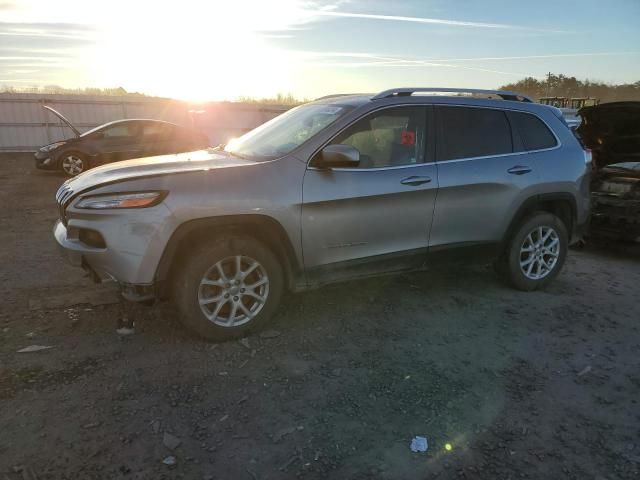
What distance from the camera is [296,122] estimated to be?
4410mm

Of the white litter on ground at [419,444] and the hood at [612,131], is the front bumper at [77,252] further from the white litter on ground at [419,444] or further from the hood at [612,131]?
the hood at [612,131]

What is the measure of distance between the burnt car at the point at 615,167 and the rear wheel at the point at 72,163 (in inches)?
433

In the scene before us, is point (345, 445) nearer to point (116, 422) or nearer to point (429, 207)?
point (116, 422)

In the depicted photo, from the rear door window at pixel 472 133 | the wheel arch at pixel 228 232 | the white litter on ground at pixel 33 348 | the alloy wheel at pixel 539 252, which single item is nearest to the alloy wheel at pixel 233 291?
the wheel arch at pixel 228 232

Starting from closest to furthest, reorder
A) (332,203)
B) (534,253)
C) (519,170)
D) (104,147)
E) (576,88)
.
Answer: (332,203)
(519,170)
(534,253)
(104,147)
(576,88)

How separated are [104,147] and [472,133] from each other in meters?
10.2

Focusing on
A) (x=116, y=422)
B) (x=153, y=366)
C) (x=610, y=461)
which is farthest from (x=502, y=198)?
(x=116, y=422)

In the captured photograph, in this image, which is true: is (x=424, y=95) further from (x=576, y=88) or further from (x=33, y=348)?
(x=576, y=88)

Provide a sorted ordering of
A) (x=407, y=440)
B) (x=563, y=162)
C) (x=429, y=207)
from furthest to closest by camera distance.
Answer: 1. (x=563, y=162)
2. (x=429, y=207)
3. (x=407, y=440)

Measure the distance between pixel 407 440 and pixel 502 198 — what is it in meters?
2.67

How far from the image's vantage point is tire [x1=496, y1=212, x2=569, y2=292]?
4.80 m

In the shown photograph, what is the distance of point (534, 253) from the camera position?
194 inches

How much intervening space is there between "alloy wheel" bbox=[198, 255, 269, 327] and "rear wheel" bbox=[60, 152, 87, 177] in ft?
33.0

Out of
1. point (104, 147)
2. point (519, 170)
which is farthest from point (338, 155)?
point (104, 147)
